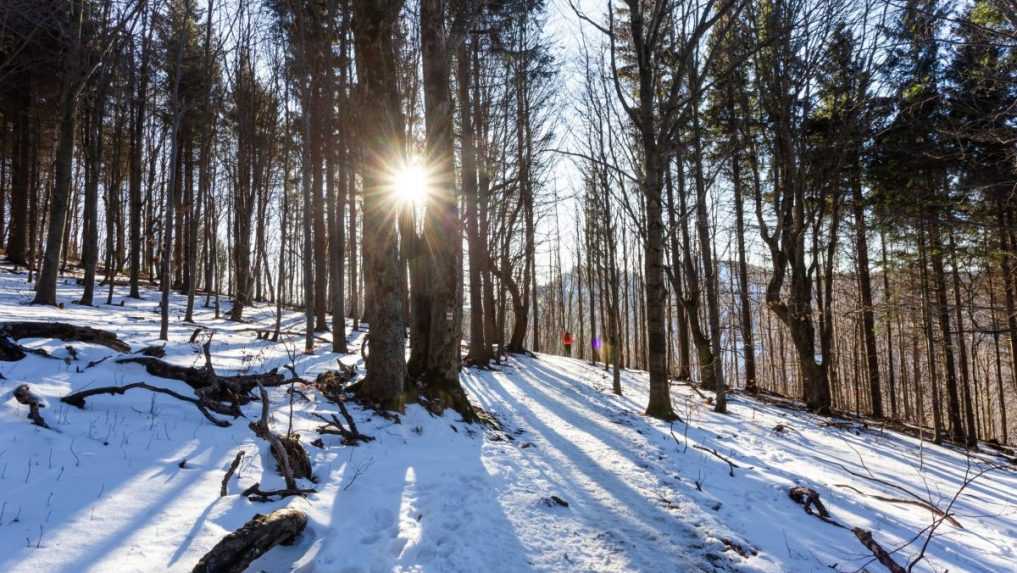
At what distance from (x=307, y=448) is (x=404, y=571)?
6.64 feet

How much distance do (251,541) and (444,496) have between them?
1633mm

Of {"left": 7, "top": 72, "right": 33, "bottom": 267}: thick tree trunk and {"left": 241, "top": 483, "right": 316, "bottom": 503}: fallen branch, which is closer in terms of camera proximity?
{"left": 241, "top": 483, "right": 316, "bottom": 503}: fallen branch

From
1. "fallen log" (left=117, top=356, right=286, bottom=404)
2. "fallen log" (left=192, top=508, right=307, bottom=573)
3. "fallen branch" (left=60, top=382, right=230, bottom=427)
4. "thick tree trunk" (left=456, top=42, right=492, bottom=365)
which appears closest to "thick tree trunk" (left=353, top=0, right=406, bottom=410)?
"fallen log" (left=117, top=356, right=286, bottom=404)

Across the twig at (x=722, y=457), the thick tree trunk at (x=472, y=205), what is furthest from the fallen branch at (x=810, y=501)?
the thick tree trunk at (x=472, y=205)

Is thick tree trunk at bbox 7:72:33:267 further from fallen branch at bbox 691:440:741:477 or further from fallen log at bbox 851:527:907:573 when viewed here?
fallen log at bbox 851:527:907:573

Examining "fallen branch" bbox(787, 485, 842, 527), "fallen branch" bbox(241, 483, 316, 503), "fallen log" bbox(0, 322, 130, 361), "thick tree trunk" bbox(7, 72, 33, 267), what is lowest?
"fallen branch" bbox(787, 485, 842, 527)

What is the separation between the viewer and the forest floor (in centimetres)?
239

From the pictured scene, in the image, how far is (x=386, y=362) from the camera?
557cm

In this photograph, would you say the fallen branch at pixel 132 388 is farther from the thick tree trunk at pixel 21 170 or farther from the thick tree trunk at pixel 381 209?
the thick tree trunk at pixel 21 170

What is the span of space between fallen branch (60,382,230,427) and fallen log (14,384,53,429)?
0.19m

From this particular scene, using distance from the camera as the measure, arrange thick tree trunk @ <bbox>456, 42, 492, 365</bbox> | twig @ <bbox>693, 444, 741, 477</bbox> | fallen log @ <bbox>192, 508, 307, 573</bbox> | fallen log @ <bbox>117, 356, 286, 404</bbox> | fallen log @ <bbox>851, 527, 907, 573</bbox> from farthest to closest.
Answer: thick tree trunk @ <bbox>456, 42, 492, 365</bbox>, twig @ <bbox>693, 444, 741, 477</bbox>, fallen log @ <bbox>117, 356, 286, 404</bbox>, fallen log @ <bbox>851, 527, 907, 573</bbox>, fallen log @ <bbox>192, 508, 307, 573</bbox>

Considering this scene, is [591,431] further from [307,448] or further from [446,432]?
[307,448]

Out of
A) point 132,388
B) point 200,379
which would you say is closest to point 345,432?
point 200,379

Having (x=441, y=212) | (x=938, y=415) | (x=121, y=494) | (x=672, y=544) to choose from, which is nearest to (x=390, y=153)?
(x=441, y=212)
